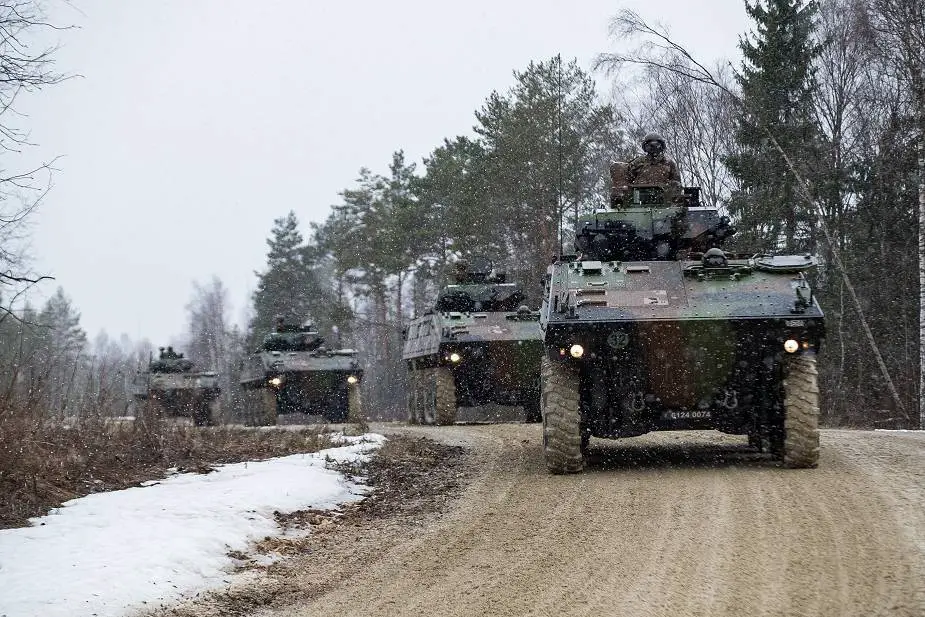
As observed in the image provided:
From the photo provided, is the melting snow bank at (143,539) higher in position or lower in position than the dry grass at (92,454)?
lower

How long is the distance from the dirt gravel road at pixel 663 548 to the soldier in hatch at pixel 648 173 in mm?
3503

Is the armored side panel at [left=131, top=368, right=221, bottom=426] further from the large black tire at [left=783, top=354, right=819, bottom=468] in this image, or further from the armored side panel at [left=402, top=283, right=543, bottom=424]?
the large black tire at [left=783, top=354, right=819, bottom=468]

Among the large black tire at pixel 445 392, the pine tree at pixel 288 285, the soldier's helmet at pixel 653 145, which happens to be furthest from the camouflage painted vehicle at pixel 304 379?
the pine tree at pixel 288 285

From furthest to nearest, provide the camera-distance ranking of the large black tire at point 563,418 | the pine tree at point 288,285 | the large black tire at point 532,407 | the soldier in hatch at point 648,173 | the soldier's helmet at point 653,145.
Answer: the pine tree at point 288,285
the large black tire at point 532,407
the soldier's helmet at point 653,145
the soldier in hatch at point 648,173
the large black tire at point 563,418

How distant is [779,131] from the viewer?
76.1 feet

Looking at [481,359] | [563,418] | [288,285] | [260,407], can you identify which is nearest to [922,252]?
[481,359]

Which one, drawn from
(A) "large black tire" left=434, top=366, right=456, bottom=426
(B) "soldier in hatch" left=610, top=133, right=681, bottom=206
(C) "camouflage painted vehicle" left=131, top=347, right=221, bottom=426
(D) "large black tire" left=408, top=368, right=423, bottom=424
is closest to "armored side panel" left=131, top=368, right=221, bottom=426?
(C) "camouflage painted vehicle" left=131, top=347, right=221, bottom=426

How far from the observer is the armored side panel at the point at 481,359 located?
18.0 meters

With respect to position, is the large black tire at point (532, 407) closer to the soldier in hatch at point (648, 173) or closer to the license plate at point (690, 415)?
the soldier in hatch at point (648, 173)

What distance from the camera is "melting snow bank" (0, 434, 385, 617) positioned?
16.5 feet

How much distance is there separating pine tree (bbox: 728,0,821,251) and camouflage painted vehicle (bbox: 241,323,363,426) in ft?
31.8

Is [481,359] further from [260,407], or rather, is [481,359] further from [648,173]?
[260,407]

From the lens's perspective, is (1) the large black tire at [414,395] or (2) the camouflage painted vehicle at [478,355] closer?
(2) the camouflage painted vehicle at [478,355]

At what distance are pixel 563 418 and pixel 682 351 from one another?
1198 mm
